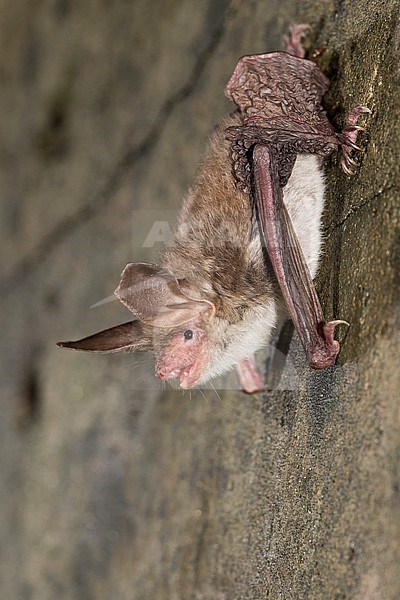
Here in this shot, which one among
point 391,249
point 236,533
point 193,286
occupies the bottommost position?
point 236,533

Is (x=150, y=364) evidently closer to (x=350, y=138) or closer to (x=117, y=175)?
(x=350, y=138)

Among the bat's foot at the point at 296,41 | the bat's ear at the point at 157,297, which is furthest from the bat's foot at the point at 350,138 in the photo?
the bat's foot at the point at 296,41

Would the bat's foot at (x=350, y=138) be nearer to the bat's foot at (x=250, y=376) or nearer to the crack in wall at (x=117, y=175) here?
the bat's foot at (x=250, y=376)

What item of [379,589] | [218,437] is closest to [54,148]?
[218,437]

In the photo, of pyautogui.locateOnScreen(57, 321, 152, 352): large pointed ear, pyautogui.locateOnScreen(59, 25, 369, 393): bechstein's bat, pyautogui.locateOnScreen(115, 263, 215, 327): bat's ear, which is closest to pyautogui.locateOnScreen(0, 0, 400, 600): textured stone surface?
pyautogui.locateOnScreen(59, 25, 369, 393): bechstein's bat

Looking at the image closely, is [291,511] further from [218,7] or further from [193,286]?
[218,7]

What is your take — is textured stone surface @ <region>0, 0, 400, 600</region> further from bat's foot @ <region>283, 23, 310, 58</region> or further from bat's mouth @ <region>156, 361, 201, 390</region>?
bat's mouth @ <region>156, 361, 201, 390</region>
